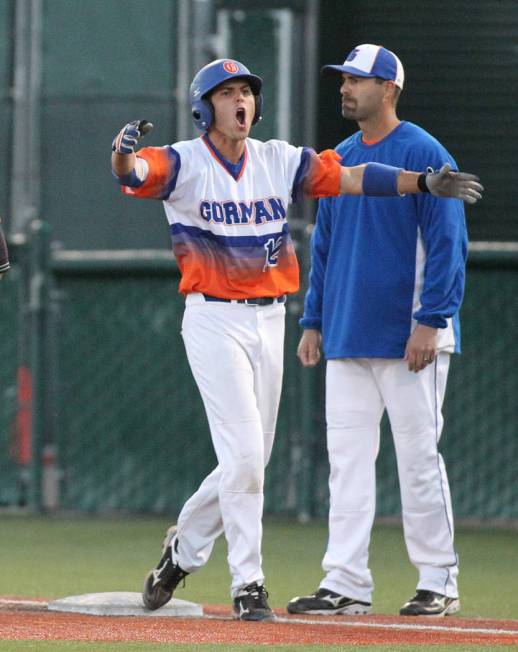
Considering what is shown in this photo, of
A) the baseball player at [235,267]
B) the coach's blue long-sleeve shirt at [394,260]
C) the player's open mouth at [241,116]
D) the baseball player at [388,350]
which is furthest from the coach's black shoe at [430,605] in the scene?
the player's open mouth at [241,116]

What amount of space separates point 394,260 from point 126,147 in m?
1.39

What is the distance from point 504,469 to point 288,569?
304cm

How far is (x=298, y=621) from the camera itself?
636 centimetres

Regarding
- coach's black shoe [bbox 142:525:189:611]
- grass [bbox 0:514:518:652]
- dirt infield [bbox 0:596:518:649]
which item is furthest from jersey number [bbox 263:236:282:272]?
grass [bbox 0:514:518:652]

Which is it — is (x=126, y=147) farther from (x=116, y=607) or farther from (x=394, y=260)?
(x=116, y=607)

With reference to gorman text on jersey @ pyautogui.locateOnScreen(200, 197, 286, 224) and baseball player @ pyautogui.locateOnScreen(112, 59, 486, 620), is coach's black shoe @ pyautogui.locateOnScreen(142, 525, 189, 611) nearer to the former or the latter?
baseball player @ pyautogui.locateOnScreen(112, 59, 486, 620)

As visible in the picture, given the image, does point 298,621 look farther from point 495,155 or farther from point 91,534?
point 495,155

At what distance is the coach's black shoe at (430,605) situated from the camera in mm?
6668

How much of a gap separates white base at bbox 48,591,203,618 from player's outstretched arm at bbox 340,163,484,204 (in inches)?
68.3

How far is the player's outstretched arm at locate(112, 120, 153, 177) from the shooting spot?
6.00 meters

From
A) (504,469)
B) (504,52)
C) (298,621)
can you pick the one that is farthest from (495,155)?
(298,621)

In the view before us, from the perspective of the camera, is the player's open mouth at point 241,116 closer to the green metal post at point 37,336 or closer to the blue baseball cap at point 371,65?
the blue baseball cap at point 371,65

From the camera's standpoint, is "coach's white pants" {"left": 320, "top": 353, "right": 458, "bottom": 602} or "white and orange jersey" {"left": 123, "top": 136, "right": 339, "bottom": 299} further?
"coach's white pants" {"left": 320, "top": 353, "right": 458, "bottom": 602}

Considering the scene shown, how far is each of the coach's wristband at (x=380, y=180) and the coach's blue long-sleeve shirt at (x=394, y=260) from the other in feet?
1.39
